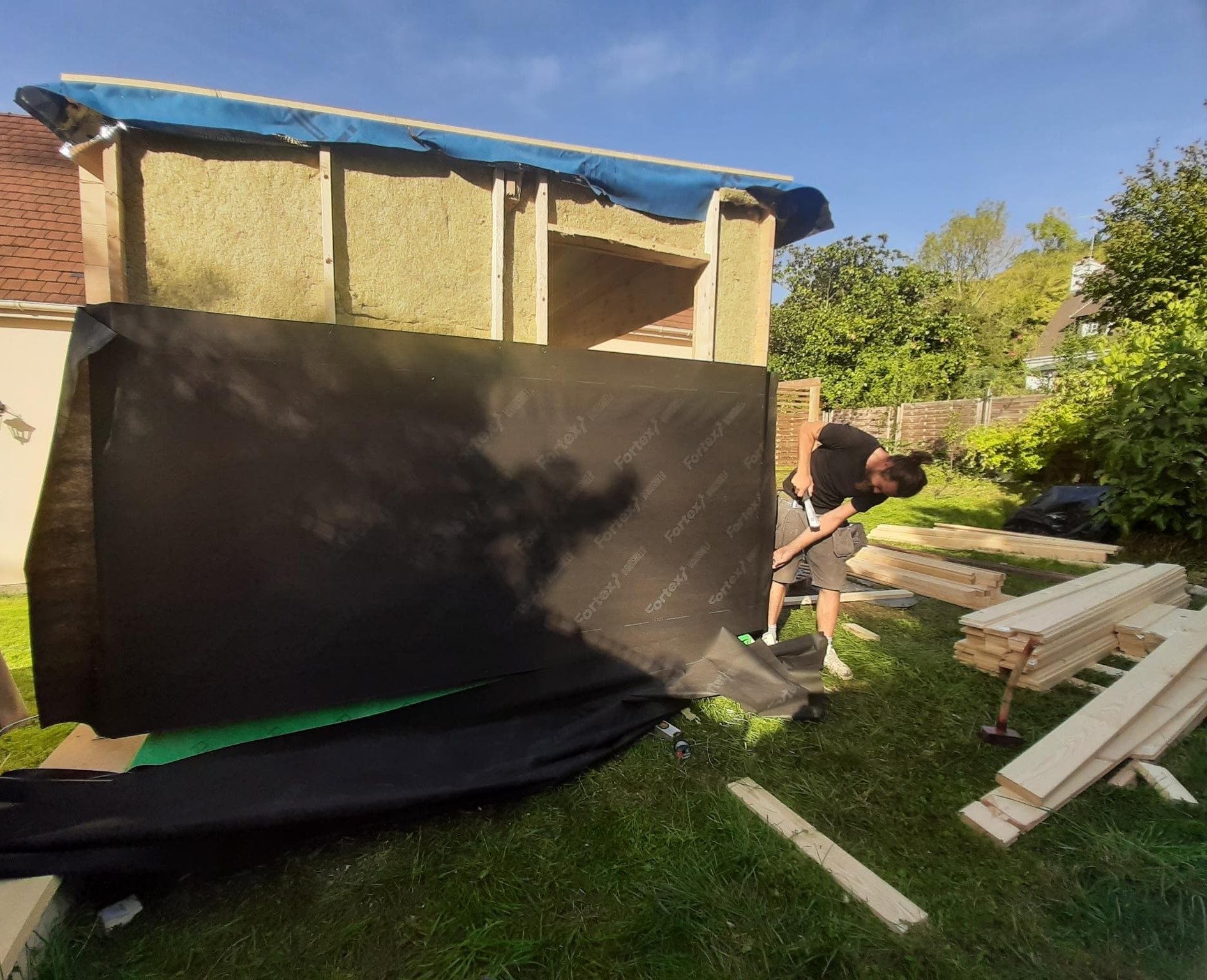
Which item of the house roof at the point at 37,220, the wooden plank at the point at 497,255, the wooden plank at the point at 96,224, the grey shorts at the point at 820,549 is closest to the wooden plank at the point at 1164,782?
the grey shorts at the point at 820,549

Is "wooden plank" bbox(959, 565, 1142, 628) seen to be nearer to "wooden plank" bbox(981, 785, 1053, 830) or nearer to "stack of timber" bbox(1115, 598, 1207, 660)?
"stack of timber" bbox(1115, 598, 1207, 660)

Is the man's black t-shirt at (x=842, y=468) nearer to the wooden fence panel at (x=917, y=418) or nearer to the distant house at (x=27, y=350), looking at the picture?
the distant house at (x=27, y=350)

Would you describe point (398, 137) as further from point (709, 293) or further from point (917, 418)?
point (917, 418)

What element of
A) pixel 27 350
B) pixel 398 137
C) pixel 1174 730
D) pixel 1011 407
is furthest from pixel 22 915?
pixel 1011 407

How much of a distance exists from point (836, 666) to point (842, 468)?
1356 millimetres

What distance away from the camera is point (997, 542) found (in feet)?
22.6

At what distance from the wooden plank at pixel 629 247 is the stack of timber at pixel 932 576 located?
3.06 m

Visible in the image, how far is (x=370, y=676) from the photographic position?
2525 mm

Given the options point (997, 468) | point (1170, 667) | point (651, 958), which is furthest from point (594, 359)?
point (997, 468)

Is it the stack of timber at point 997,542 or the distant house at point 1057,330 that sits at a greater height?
the distant house at point 1057,330

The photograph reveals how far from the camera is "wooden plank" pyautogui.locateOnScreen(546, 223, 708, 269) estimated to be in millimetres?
3145

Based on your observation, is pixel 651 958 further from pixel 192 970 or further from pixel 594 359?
pixel 594 359

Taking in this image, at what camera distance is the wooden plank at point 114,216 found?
230 centimetres

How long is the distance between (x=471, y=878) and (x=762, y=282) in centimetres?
364
